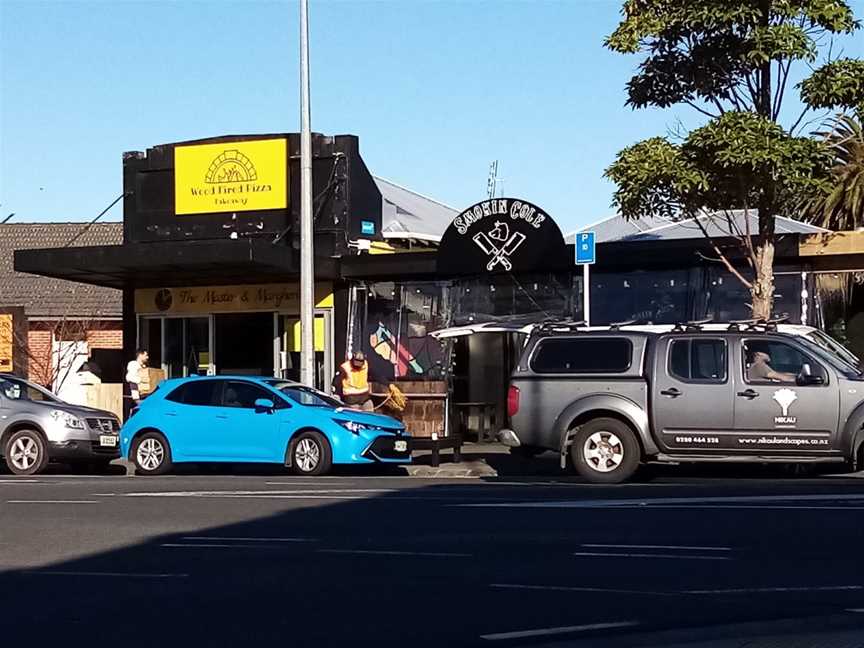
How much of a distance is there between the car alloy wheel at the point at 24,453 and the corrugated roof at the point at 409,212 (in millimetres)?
8848

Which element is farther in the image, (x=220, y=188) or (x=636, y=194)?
(x=220, y=188)

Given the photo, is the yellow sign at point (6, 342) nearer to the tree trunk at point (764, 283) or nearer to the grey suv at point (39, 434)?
the grey suv at point (39, 434)

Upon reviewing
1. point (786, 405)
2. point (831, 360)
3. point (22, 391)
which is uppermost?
point (831, 360)

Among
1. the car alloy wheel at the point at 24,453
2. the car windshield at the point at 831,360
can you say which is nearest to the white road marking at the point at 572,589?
the car windshield at the point at 831,360

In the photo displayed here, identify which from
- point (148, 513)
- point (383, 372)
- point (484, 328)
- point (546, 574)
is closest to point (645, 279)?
point (484, 328)

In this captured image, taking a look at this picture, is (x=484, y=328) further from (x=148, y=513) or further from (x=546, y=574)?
(x=546, y=574)

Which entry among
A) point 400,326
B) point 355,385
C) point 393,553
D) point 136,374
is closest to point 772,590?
point 393,553

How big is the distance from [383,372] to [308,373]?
11.3 feet

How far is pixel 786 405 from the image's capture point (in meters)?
17.1

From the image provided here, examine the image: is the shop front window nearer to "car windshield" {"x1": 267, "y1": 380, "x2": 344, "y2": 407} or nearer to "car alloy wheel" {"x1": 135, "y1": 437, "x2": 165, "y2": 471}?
"car windshield" {"x1": 267, "y1": 380, "x2": 344, "y2": 407}

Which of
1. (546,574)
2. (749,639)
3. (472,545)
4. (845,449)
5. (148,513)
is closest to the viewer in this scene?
(749,639)

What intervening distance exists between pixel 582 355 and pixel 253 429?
5318 millimetres

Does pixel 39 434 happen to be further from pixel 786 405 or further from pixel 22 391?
pixel 786 405

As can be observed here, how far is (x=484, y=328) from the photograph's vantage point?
968 inches
